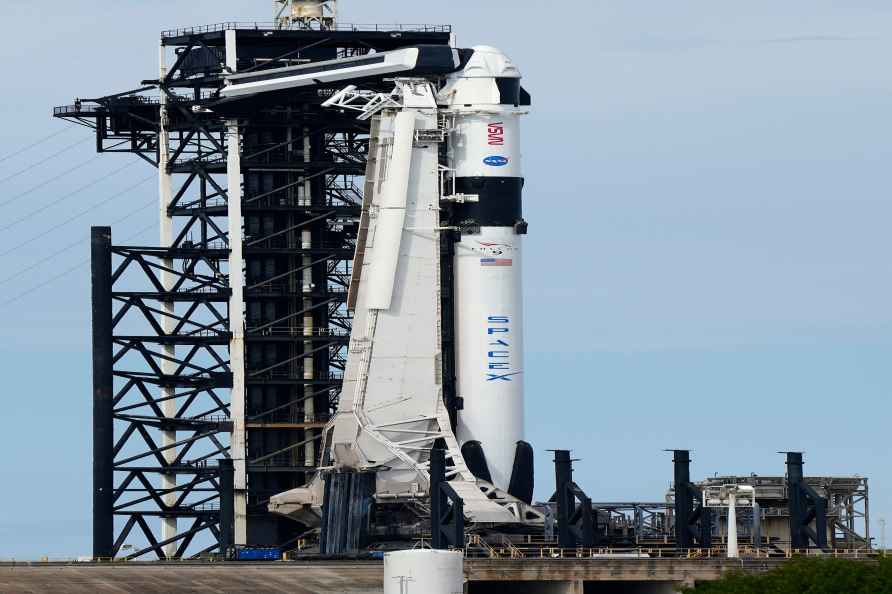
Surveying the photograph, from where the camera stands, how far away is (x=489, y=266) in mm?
143750

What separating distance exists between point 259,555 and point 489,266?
677 inches

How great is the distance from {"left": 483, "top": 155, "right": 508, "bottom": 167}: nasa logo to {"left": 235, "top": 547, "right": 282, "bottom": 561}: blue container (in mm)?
20613

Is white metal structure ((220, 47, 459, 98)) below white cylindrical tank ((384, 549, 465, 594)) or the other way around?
the other way around

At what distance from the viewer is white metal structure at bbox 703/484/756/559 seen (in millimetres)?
128875

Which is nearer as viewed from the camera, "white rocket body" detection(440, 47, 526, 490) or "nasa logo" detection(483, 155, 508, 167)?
"white rocket body" detection(440, 47, 526, 490)

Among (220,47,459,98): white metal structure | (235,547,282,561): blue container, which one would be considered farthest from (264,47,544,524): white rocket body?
(235,547,282,561): blue container

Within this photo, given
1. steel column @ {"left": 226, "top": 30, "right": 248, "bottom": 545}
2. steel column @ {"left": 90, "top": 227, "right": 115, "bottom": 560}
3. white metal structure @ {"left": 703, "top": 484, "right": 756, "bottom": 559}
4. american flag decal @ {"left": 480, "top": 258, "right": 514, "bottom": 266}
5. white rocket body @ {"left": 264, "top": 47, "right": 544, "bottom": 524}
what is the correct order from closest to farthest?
white metal structure @ {"left": 703, "top": 484, "right": 756, "bottom": 559} → white rocket body @ {"left": 264, "top": 47, "right": 544, "bottom": 524} → american flag decal @ {"left": 480, "top": 258, "right": 514, "bottom": 266} → steel column @ {"left": 90, "top": 227, "right": 115, "bottom": 560} → steel column @ {"left": 226, "top": 30, "right": 248, "bottom": 545}

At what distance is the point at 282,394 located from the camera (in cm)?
15338

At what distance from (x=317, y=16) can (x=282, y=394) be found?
19323 millimetres

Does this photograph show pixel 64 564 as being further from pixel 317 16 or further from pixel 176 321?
pixel 317 16

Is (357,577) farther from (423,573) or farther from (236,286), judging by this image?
(236,286)

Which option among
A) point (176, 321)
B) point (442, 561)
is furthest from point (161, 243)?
point (442, 561)

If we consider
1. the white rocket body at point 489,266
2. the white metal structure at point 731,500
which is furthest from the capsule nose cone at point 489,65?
the white metal structure at point 731,500

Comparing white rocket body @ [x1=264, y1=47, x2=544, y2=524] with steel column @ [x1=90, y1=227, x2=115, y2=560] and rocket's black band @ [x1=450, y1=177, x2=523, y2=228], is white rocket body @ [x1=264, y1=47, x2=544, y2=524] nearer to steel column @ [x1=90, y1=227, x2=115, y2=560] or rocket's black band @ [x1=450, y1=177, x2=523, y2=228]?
rocket's black band @ [x1=450, y1=177, x2=523, y2=228]
